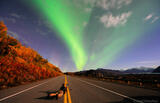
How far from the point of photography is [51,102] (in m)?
4.29

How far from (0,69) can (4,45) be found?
18.9 ft

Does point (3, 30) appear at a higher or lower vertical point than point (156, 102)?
higher

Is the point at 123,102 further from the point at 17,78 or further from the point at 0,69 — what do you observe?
the point at 17,78

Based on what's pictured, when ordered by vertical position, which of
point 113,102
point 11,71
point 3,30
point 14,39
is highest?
point 3,30

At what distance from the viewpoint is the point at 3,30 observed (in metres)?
13.7

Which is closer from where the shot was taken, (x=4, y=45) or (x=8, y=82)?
(x=8, y=82)

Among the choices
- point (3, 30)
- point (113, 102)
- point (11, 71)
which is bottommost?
point (113, 102)

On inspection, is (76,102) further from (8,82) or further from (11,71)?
(11,71)

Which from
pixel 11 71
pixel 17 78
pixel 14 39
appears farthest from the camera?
pixel 14 39

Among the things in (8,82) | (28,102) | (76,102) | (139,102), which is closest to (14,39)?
(8,82)

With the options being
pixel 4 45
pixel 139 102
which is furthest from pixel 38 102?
pixel 4 45

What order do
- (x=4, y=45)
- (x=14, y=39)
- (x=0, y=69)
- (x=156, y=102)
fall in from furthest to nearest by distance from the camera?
(x=14, y=39) < (x=4, y=45) < (x=0, y=69) < (x=156, y=102)

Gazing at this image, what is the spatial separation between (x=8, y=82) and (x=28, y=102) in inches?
334

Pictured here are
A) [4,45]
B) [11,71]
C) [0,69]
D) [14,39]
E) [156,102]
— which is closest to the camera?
[156,102]
